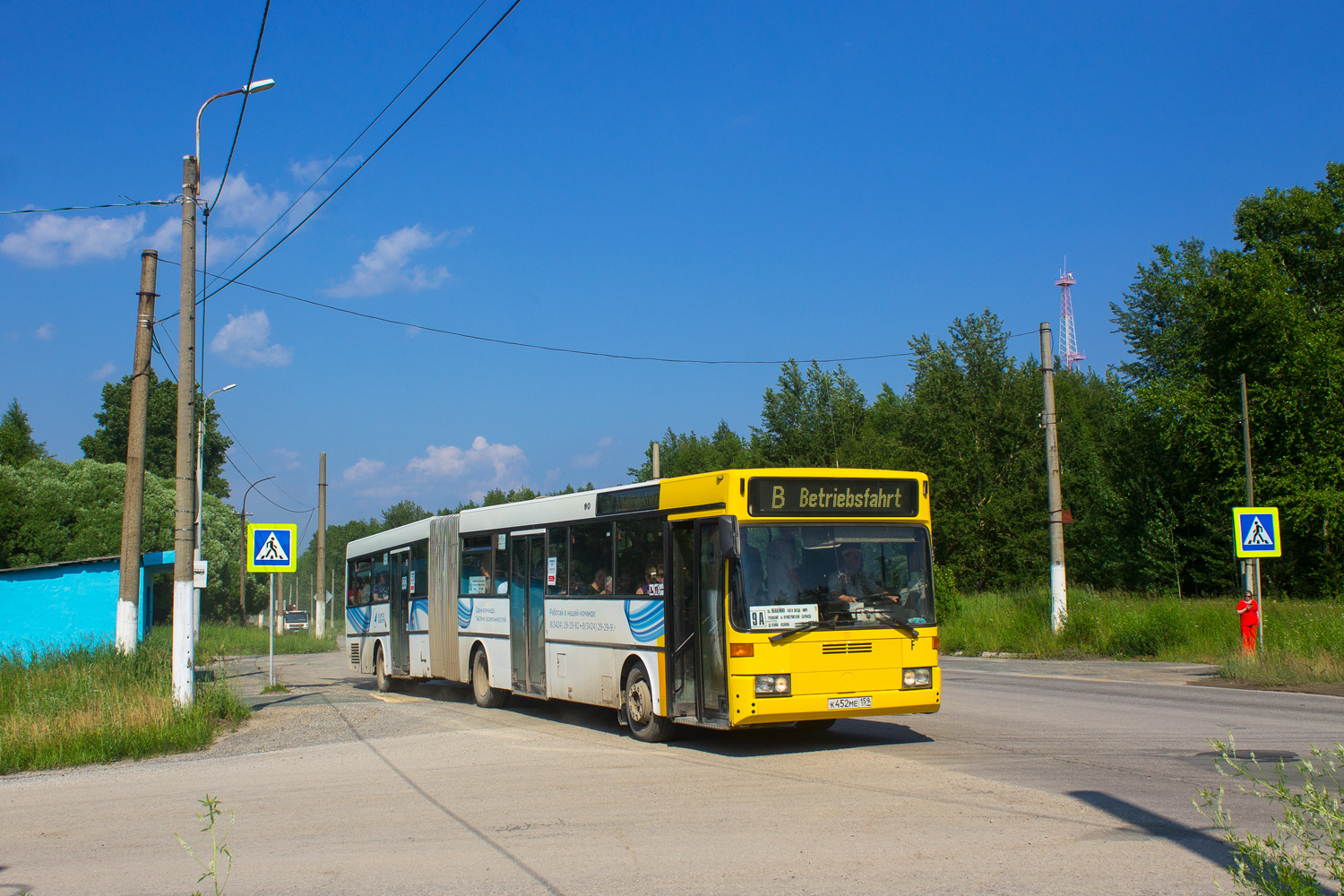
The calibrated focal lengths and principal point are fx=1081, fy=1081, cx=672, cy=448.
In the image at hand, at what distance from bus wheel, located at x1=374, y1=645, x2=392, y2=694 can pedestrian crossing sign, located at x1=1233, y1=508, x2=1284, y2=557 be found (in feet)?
52.5

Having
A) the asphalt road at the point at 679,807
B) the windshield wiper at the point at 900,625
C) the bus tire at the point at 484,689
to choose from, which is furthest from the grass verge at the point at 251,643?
the windshield wiper at the point at 900,625

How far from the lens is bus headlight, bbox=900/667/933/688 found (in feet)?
35.4

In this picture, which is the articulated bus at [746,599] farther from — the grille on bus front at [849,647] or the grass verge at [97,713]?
the grass verge at [97,713]

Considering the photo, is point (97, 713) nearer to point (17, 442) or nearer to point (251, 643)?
point (251, 643)

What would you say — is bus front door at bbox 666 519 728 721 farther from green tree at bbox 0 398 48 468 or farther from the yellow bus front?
green tree at bbox 0 398 48 468

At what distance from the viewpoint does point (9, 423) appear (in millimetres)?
84062

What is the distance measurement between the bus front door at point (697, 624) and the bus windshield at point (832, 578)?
14.6 inches

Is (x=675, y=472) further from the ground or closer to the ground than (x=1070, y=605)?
further from the ground

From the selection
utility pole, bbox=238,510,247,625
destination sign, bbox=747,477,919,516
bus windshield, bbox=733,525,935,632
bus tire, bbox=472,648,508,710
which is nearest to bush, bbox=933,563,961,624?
bus tire, bbox=472,648,508,710

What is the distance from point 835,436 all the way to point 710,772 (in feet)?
177

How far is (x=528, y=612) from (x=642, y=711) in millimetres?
3537

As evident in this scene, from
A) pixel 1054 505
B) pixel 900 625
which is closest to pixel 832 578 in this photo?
pixel 900 625

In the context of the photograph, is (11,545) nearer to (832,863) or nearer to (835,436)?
(835,436)

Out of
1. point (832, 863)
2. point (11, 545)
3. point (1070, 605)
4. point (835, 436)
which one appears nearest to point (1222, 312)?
point (1070, 605)
